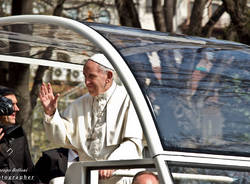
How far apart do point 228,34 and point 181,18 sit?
23.5m

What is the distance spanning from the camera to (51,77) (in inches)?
436

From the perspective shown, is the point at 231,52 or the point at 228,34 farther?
the point at 228,34

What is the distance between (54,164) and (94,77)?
1.02 meters

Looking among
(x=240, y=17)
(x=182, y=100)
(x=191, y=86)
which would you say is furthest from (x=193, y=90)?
(x=240, y=17)

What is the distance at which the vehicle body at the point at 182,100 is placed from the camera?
4.18m

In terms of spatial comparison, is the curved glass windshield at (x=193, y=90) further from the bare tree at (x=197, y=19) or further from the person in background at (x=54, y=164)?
the bare tree at (x=197, y=19)

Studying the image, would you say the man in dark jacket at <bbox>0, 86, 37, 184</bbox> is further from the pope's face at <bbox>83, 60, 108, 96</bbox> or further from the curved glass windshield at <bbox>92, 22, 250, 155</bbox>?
the curved glass windshield at <bbox>92, 22, 250, 155</bbox>

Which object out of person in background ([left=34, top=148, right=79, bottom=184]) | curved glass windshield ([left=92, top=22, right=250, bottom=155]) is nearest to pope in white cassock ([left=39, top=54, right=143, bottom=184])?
person in background ([left=34, top=148, right=79, bottom=184])

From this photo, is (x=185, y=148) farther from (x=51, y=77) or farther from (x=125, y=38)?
(x=51, y=77)

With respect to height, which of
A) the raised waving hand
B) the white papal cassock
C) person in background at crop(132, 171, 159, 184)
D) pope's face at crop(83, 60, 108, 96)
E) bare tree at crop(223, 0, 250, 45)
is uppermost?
bare tree at crop(223, 0, 250, 45)

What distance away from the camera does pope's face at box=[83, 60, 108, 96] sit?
579 cm

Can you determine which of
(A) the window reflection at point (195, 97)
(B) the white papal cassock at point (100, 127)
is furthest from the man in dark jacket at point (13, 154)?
(A) the window reflection at point (195, 97)

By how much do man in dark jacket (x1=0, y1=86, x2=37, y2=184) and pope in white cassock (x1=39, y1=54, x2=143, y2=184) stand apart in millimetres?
599

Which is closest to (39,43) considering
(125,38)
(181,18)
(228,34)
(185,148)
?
(125,38)
